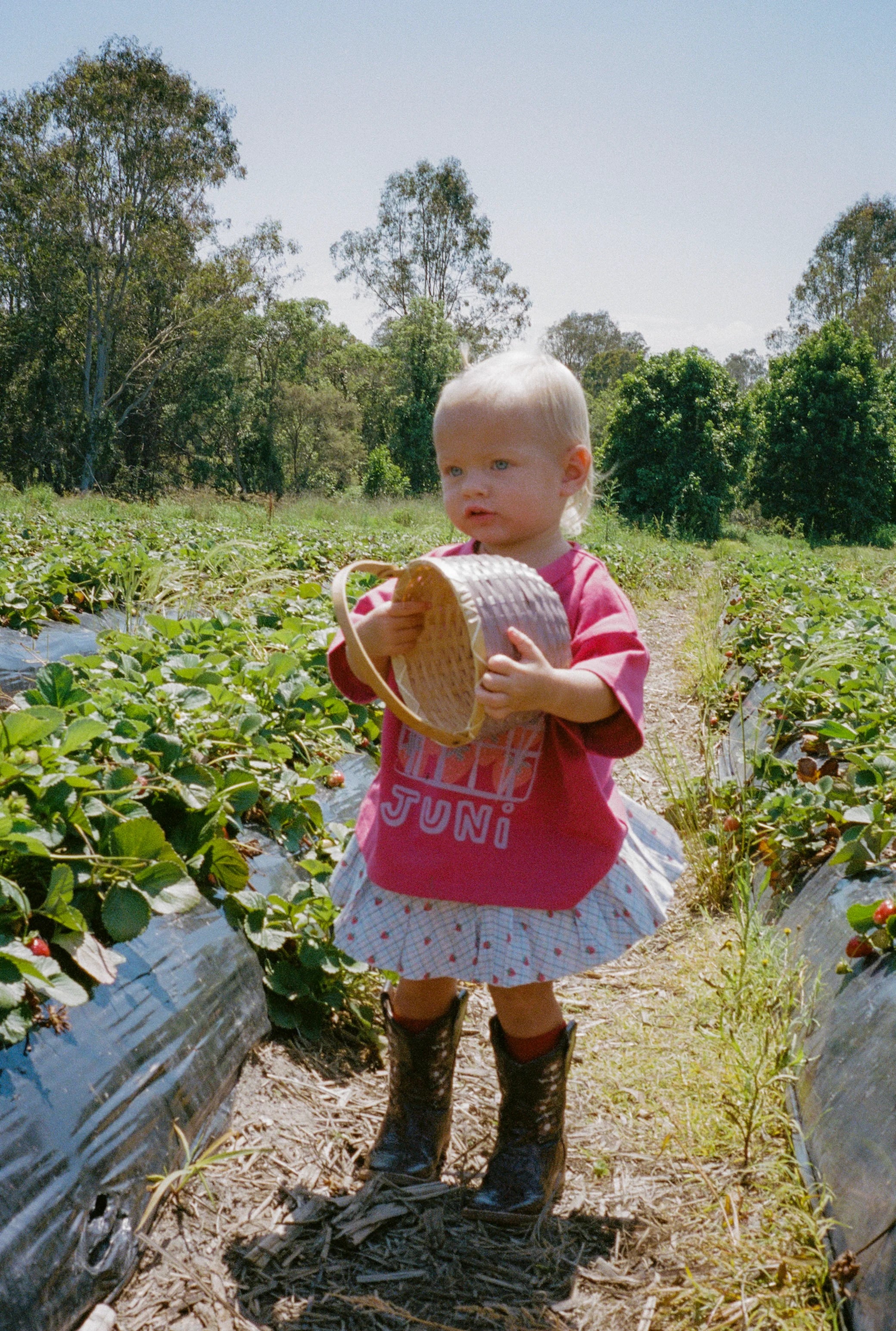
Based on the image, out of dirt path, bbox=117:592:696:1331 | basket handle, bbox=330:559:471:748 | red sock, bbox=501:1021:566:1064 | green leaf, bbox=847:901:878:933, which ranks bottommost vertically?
dirt path, bbox=117:592:696:1331

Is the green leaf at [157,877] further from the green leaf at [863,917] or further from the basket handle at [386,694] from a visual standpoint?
the green leaf at [863,917]

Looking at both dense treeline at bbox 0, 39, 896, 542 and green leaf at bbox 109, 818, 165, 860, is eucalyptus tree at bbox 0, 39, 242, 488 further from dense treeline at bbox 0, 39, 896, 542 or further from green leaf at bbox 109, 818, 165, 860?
green leaf at bbox 109, 818, 165, 860

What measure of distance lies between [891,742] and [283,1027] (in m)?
1.71

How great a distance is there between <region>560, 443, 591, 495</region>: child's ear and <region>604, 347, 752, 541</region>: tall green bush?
886 inches

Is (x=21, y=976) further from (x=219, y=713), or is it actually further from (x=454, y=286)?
(x=454, y=286)

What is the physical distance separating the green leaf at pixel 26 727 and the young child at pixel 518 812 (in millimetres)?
542

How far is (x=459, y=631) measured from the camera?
1581 mm

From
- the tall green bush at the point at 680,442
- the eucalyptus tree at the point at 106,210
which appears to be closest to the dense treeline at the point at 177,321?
the eucalyptus tree at the point at 106,210

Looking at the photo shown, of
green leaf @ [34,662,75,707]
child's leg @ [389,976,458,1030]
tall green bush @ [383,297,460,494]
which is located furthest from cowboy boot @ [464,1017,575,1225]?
tall green bush @ [383,297,460,494]

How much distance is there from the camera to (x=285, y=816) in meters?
2.47

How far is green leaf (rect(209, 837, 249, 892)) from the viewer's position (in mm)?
2061

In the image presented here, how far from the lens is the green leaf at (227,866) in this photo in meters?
2.06

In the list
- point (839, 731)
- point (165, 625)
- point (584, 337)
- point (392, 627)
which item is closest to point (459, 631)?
point (392, 627)

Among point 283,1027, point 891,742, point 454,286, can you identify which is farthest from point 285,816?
point 454,286
